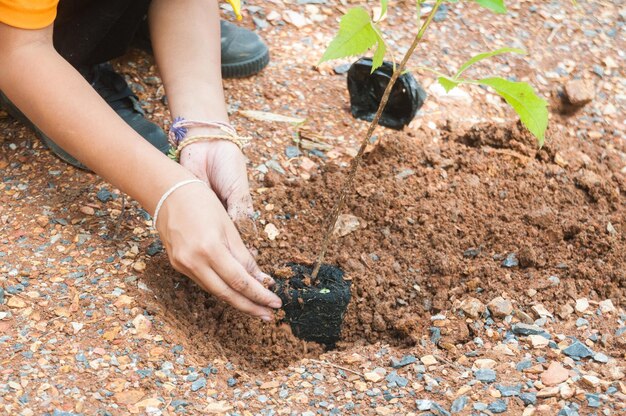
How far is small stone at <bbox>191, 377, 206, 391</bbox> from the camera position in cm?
149

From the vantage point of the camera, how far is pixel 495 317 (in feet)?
5.61

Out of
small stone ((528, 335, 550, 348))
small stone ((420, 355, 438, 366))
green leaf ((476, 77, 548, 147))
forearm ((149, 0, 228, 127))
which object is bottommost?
small stone ((420, 355, 438, 366))

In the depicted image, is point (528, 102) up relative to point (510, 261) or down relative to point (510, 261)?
up

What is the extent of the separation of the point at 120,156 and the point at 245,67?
1.04 m

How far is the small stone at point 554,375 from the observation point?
1.50 metres

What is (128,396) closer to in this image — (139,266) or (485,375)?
(139,266)

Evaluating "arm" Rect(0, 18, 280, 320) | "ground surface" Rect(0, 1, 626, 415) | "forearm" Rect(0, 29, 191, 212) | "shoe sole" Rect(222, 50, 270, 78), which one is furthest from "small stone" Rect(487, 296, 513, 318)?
"shoe sole" Rect(222, 50, 270, 78)

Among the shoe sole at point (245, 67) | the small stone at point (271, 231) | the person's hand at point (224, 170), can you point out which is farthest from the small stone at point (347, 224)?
the shoe sole at point (245, 67)

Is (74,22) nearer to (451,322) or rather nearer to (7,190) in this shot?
(7,190)

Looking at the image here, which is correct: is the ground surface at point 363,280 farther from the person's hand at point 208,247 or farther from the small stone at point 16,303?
the person's hand at point 208,247

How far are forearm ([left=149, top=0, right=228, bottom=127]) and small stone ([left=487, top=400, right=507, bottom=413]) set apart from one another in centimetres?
97

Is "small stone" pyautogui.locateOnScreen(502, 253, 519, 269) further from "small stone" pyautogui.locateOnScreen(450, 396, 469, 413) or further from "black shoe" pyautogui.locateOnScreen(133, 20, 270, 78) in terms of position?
"black shoe" pyautogui.locateOnScreen(133, 20, 270, 78)

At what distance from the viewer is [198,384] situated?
1.50 m

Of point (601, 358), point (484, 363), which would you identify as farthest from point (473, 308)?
point (601, 358)
